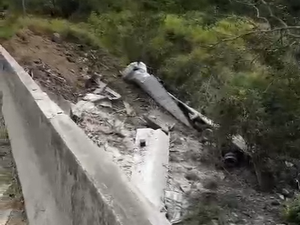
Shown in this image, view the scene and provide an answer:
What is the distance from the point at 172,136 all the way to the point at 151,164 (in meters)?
2.48

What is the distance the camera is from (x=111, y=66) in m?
12.7

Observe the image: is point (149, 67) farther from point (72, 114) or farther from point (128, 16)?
point (72, 114)

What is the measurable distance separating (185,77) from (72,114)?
501 cm

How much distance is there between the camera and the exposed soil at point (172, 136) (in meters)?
8.17

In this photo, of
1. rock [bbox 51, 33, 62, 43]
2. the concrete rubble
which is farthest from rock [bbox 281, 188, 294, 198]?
rock [bbox 51, 33, 62, 43]

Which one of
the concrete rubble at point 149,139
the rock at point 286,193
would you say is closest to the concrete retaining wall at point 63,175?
the concrete rubble at point 149,139

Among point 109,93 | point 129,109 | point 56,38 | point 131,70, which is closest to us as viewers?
point 129,109

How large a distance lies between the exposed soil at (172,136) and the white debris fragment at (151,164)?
23 centimetres

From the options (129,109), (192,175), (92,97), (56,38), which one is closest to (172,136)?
(129,109)

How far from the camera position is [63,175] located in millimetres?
3137

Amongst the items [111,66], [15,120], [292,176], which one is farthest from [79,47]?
[15,120]

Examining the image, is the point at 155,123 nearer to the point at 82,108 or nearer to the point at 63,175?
the point at 82,108

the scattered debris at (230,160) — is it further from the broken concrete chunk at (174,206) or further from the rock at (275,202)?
the broken concrete chunk at (174,206)

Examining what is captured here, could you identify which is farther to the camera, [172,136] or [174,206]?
[172,136]
